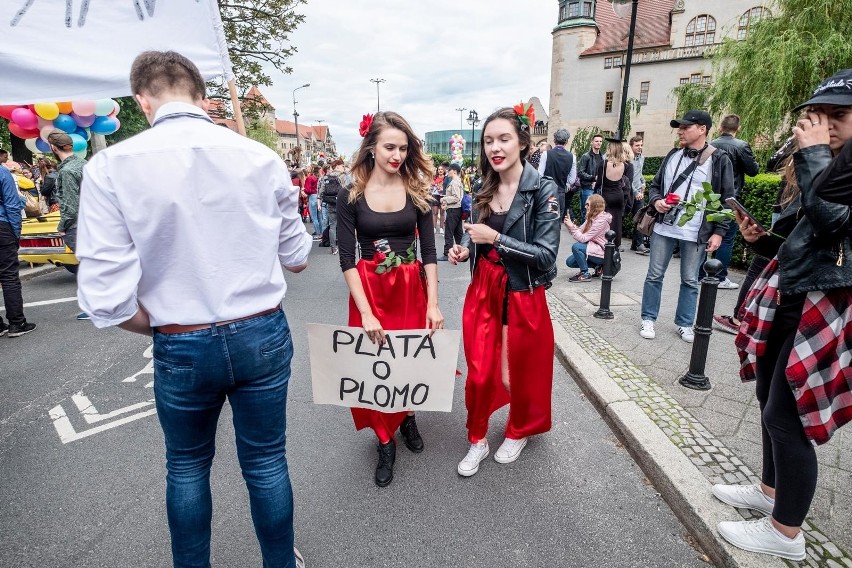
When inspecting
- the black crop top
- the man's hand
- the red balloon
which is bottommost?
the man's hand

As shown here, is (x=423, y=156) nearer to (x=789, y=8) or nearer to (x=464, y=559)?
(x=464, y=559)

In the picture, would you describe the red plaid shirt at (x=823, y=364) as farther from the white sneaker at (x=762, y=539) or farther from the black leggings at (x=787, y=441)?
the white sneaker at (x=762, y=539)

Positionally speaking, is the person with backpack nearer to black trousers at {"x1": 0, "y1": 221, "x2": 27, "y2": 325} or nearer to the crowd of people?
black trousers at {"x1": 0, "y1": 221, "x2": 27, "y2": 325}

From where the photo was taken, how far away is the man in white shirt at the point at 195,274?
138cm

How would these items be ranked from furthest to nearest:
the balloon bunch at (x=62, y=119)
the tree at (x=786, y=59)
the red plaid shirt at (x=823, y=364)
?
the tree at (x=786, y=59) → the balloon bunch at (x=62, y=119) → the red plaid shirt at (x=823, y=364)

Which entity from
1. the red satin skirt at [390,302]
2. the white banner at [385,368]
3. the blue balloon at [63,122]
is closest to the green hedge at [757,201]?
the red satin skirt at [390,302]

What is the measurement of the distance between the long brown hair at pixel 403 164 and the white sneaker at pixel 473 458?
4.86 feet

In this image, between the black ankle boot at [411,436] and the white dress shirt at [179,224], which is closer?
the white dress shirt at [179,224]

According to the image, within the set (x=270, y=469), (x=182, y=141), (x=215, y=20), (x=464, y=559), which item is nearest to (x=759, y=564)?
(x=464, y=559)

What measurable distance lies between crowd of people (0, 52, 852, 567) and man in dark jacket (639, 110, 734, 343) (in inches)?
84.1

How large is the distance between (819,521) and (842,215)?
1.54 m

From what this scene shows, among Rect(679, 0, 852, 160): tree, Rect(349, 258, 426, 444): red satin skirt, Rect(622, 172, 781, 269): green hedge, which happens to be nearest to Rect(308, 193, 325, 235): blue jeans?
Rect(622, 172, 781, 269): green hedge

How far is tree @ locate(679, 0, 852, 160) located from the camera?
12.6m

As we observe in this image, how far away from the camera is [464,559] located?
215cm
